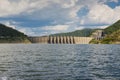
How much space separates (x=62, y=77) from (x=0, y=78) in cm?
1203

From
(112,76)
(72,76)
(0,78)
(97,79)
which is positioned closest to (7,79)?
(0,78)

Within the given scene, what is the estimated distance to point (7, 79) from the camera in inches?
2270

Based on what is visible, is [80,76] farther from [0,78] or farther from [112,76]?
[0,78]

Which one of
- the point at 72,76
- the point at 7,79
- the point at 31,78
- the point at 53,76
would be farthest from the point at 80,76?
the point at 7,79

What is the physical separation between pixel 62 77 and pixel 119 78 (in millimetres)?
11086

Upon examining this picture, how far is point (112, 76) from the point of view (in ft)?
204

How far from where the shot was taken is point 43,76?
6169 cm

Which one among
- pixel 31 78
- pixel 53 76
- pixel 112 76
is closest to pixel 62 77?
pixel 53 76

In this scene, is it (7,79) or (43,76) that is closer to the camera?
(7,79)

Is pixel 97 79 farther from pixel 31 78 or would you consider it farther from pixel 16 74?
pixel 16 74

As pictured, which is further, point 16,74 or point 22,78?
point 16,74

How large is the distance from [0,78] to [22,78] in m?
4.19

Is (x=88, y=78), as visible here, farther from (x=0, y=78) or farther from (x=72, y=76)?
(x=0, y=78)

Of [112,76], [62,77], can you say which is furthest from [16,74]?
[112,76]
